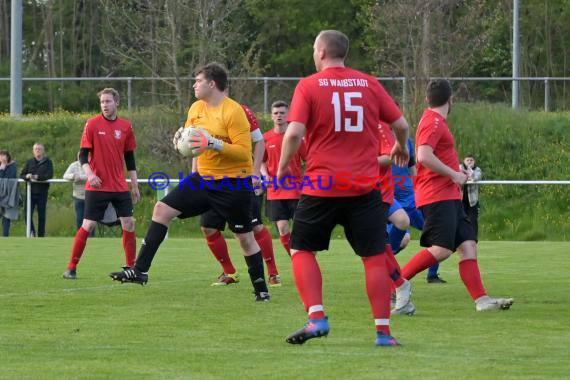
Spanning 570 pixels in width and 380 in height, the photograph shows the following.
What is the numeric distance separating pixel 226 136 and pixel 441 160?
6.07 feet

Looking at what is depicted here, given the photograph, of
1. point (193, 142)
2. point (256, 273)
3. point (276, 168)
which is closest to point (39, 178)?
point (276, 168)

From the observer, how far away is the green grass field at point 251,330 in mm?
7012

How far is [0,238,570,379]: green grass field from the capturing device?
23.0ft

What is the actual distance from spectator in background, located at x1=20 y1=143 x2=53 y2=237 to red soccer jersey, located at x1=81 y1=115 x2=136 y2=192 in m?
10.9

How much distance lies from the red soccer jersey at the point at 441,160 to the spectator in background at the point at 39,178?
15060 mm

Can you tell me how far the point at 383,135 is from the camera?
34.6ft

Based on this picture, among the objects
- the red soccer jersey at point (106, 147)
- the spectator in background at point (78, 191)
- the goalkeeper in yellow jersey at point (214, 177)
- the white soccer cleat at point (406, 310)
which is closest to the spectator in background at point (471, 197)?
the spectator in background at point (78, 191)

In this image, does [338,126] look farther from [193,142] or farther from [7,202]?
[7,202]

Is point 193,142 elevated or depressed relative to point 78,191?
elevated

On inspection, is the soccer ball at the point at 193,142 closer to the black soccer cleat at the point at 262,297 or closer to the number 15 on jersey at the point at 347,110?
the black soccer cleat at the point at 262,297

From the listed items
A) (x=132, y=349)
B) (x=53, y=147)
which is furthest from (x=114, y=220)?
(x=132, y=349)

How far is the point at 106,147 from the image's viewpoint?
43.8 ft

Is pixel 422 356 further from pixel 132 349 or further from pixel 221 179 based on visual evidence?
pixel 221 179

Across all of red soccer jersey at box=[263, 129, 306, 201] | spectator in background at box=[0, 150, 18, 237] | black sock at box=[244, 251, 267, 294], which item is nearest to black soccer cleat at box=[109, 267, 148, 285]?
black sock at box=[244, 251, 267, 294]
